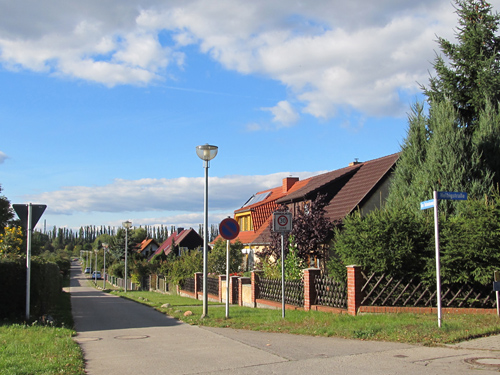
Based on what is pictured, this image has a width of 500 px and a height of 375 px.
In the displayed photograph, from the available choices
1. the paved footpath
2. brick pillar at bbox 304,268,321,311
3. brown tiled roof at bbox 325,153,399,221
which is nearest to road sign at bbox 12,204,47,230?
the paved footpath

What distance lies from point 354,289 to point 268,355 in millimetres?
5790

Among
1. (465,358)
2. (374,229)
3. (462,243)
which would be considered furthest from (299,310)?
(465,358)

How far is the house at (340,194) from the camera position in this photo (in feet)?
84.7

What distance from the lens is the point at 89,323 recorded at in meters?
15.6

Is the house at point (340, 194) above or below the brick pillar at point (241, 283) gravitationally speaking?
above

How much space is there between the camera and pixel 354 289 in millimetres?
14031

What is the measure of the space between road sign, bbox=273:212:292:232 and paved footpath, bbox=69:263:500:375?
310cm

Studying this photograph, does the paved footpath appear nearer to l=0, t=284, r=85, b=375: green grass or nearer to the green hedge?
l=0, t=284, r=85, b=375: green grass

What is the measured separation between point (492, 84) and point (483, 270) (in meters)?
9.95

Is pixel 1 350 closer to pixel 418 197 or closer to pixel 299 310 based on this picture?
pixel 299 310

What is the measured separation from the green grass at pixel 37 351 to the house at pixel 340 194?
482 inches

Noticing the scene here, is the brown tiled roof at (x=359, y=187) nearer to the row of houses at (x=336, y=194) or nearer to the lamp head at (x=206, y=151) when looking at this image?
the row of houses at (x=336, y=194)

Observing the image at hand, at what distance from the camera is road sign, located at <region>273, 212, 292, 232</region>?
45.8 feet

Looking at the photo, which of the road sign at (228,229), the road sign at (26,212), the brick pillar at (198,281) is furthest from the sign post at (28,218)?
the brick pillar at (198,281)
